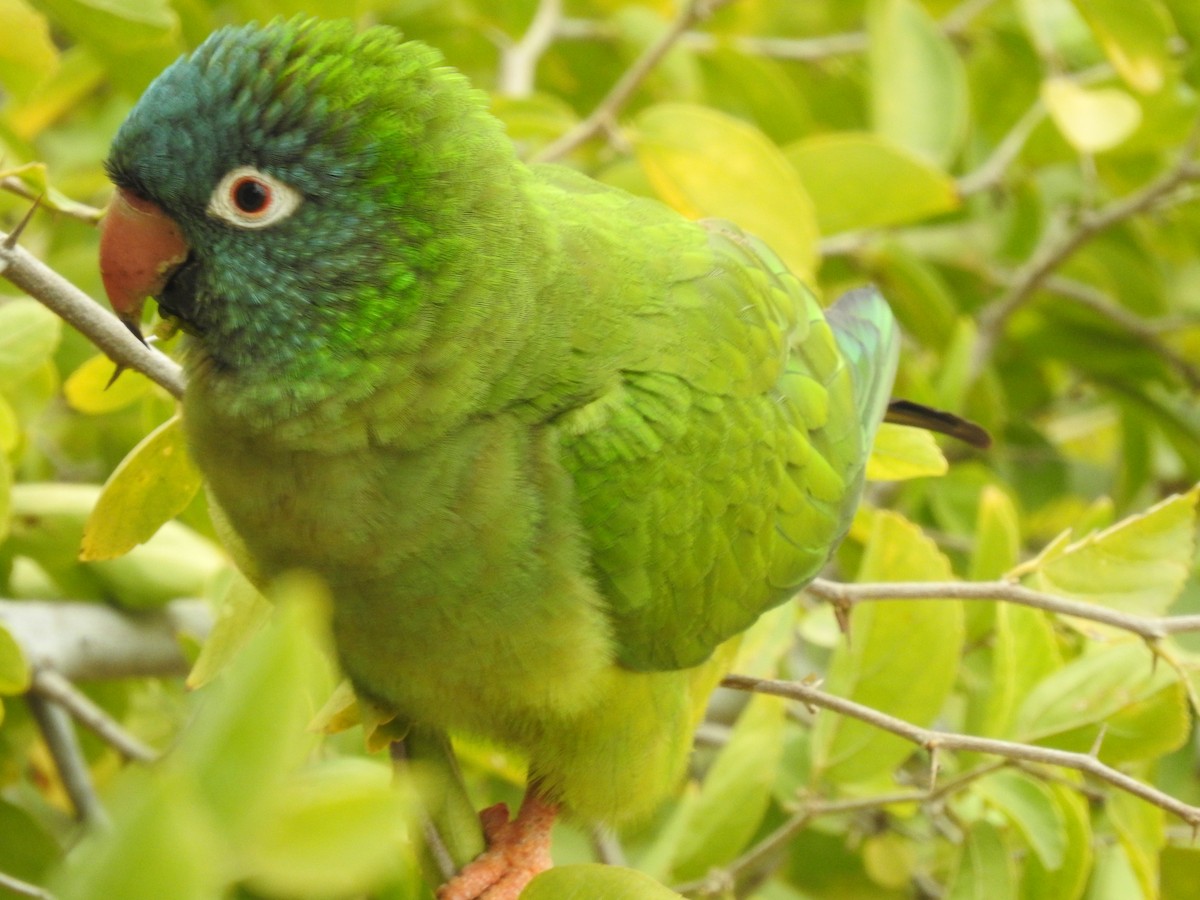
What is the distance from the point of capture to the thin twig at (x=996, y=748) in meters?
1.51

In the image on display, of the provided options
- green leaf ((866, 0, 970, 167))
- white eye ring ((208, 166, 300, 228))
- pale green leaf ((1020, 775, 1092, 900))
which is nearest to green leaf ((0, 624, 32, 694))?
white eye ring ((208, 166, 300, 228))

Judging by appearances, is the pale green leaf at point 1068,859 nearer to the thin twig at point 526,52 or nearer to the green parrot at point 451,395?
the green parrot at point 451,395

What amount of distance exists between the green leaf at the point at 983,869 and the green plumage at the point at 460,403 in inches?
16.9

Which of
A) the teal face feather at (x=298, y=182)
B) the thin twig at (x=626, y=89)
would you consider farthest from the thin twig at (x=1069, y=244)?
the teal face feather at (x=298, y=182)

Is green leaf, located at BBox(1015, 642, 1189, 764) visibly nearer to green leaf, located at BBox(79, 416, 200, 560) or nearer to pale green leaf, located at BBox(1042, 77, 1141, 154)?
pale green leaf, located at BBox(1042, 77, 1141, 154)

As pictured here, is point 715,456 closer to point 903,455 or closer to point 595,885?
point 903,455

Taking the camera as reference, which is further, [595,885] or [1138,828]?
[1138,828]

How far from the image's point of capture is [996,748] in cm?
155

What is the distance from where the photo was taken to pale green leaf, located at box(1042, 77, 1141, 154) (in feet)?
8.12

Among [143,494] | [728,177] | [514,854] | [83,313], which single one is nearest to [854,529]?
[728,177]

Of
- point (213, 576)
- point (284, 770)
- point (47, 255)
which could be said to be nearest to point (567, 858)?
point (213, 576)

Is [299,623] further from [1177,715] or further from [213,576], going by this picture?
[1177,715]

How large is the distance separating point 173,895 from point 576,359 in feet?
3.43

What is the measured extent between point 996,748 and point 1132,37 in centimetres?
146
